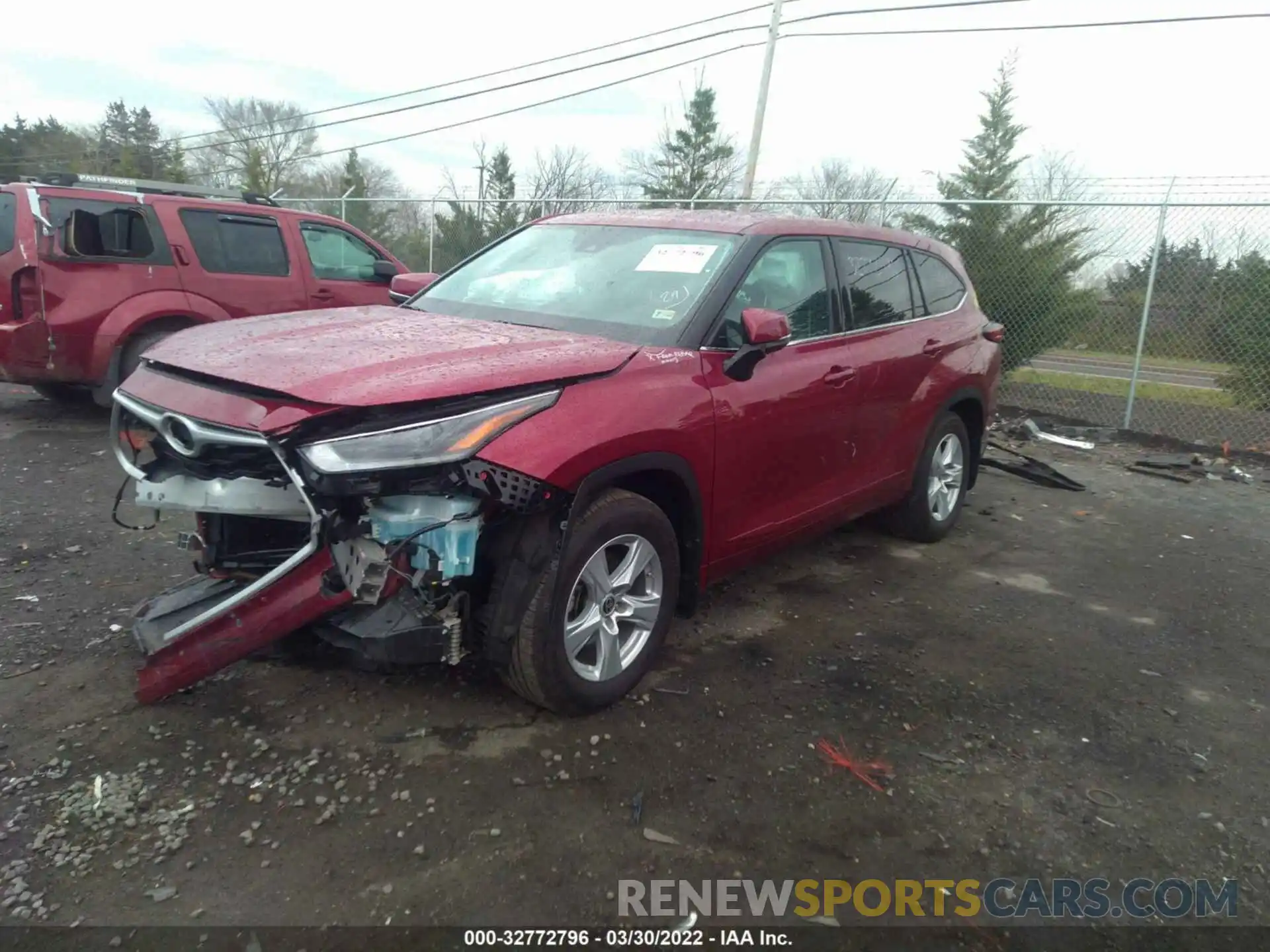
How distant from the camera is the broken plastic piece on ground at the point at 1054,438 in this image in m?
8.80

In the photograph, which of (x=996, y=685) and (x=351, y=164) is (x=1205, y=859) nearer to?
(x=996, y=685)

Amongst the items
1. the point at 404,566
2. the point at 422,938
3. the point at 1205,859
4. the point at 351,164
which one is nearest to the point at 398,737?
the point at 404,566

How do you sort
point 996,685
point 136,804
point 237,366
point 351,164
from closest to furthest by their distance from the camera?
point 136,804 < point 237,366 < point 996,685 < point 351,164

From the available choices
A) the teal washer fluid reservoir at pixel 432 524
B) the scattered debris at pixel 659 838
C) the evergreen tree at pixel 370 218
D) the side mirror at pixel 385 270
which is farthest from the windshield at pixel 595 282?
the evergreen tree at pixel 370 218

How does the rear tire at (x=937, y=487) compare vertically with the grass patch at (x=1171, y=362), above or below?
below

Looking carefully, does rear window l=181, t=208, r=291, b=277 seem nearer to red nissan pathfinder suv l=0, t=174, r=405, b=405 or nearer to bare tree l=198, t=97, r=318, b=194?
red nissan pathfinder suv l=0, t=174, r=405, b=405

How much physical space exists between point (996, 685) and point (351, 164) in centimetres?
4131

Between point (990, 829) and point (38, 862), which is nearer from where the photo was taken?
point (38, 862)

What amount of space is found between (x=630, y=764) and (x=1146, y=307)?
8.35 metres

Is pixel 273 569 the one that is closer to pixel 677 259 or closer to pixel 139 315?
pixel 677 259

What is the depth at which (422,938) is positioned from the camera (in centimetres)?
212

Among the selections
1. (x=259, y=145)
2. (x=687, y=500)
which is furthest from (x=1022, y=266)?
(x=259, y=145)

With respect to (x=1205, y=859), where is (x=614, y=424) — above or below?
above

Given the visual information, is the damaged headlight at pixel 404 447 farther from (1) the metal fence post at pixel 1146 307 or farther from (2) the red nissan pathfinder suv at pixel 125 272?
(1) the metal fence post at pixel 1146 307
